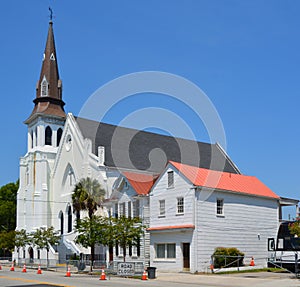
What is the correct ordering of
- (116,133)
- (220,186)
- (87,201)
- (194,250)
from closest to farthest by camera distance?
(194,250), (220,186), (87,201), (116,133)

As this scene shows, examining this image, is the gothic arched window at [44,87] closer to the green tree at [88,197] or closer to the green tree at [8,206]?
the green tree at [8,206]

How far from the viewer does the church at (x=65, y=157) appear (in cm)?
6009

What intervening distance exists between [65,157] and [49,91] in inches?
448

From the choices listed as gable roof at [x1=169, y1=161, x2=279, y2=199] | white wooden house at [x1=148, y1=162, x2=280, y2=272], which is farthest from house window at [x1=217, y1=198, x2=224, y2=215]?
gable roof at [x1=169, y1=161, x2=279, y2=199]

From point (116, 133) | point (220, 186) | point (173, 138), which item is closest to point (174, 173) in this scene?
point (220, 186)

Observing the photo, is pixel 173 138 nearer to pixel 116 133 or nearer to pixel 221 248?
pixel 116 133

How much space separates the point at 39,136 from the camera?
69.9 meters

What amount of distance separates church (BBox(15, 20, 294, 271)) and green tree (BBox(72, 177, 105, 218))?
362 inches

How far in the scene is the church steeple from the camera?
71175mm

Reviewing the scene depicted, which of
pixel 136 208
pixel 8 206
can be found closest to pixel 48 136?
pixel 8 206

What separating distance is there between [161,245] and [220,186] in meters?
6.58

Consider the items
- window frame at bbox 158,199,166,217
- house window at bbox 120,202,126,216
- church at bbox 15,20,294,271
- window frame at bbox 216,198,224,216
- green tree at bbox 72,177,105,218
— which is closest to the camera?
window frame at bbox 216,198,224,216

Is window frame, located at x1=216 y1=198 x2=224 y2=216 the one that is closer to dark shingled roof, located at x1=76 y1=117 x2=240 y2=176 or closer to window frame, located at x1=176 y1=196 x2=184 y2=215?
window frame, located at x1=176 y1=196 x2=184 y2=215

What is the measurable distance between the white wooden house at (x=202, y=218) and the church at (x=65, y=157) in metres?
15.7
